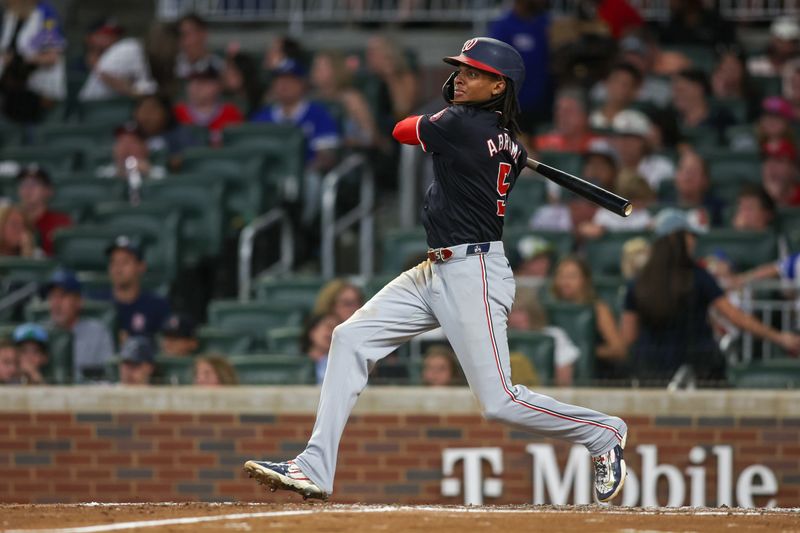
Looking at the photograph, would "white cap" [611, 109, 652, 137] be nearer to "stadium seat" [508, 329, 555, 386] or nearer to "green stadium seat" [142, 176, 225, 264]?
"green stadium seat" [142, 176, 225, 264]

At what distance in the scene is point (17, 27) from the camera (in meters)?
13.4

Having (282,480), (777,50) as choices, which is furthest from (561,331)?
(777,50)

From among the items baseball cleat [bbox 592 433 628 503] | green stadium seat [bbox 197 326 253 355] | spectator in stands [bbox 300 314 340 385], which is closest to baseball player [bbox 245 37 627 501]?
baseball cleat [bbox 592 433 628 503]

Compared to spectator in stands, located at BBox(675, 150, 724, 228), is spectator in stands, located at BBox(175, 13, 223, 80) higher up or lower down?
higher up

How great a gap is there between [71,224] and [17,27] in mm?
2746

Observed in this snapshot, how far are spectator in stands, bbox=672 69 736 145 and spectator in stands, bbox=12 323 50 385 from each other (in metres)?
5.25

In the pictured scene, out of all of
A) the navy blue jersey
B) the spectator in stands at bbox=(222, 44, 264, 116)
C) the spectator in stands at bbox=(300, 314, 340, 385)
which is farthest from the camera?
the spectator in stands at bbox=(222, 44, 264, 116)

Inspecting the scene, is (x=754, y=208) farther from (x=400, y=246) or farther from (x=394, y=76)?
(x=394, y=76)

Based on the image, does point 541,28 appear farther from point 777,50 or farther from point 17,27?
point 17,27

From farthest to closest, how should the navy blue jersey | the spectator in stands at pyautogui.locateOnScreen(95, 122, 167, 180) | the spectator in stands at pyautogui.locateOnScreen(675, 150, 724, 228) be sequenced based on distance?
the spectator in stands at pyautogui.locateOnScreen(95, 122, 167, 180), the spectator in stands at pyautogui.locateOnScreen(675, 150, 724, 228), the navy blue jersey

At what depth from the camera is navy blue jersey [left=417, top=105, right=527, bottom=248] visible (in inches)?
239

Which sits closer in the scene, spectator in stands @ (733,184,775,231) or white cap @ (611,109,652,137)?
spectator in stands @ (733,184,775,231)

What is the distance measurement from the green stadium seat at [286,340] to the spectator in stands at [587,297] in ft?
5.26

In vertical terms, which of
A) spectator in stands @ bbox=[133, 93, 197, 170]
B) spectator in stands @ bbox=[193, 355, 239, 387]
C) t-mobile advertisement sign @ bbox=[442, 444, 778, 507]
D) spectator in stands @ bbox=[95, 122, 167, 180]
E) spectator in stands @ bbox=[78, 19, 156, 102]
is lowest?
t-mobile advertisement sign @ bbox=[442, 444, 778, 507]
